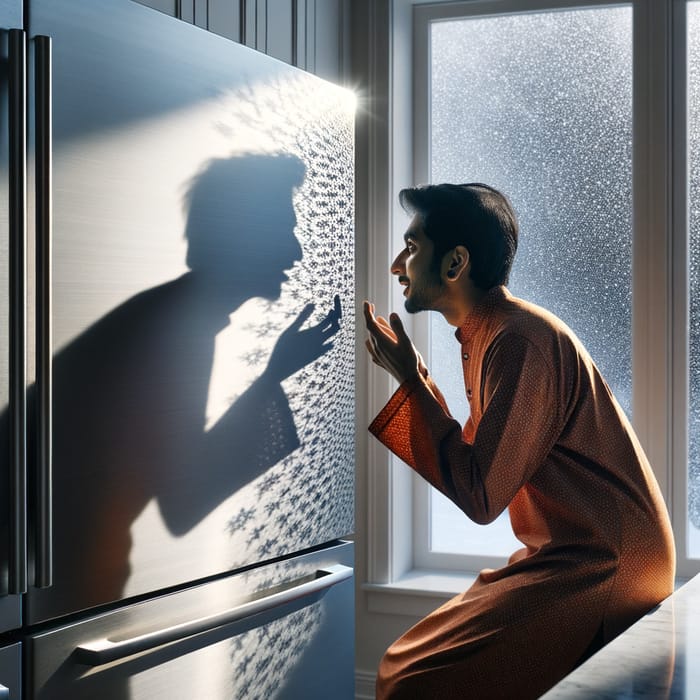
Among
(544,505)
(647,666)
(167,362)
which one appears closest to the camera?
(647,666)

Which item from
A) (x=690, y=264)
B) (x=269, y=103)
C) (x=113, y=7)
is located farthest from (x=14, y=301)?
(x=690, y=264)

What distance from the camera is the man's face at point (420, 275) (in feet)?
5.21

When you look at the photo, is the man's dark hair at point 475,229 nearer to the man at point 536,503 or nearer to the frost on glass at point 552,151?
the man at point 536,503

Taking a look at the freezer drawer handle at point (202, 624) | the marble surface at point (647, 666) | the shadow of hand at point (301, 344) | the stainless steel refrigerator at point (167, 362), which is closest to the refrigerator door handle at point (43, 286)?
the stainless steel refrigerator at point (167, 362)

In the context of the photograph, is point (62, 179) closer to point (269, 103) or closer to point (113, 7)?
point (113, 7)

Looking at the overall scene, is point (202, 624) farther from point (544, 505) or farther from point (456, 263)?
point (456, 263)

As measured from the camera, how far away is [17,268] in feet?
3.30

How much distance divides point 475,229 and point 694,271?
3.21ft

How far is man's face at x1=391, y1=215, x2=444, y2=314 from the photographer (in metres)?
1.59

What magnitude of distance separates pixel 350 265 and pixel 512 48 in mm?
1133

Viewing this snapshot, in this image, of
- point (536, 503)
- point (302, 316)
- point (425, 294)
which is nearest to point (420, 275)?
point (425, 294)

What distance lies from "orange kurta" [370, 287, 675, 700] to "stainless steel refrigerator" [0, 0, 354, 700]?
0.74 ft

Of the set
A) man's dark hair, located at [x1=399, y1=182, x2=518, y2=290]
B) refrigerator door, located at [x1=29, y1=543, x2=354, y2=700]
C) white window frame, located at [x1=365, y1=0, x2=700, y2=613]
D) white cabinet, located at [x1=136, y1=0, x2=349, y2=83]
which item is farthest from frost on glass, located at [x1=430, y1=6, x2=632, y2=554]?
refrigerator door, located at [x1=29, y1=543, x2=354, y2=700]

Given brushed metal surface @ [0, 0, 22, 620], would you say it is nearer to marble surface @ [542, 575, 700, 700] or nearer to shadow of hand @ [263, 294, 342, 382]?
shadow of hand @ [263, 294, 342, 382]
